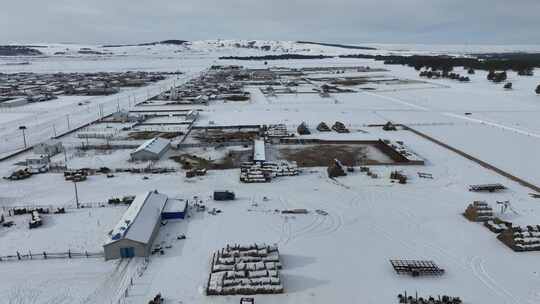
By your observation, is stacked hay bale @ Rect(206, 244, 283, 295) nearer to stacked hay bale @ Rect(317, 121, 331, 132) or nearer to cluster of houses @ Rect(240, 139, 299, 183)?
cluster of houses @ Rect(240, 139, 299, 183)

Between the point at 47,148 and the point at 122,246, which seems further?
the point at 47,148

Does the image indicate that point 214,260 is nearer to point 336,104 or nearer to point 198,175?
point 198,175

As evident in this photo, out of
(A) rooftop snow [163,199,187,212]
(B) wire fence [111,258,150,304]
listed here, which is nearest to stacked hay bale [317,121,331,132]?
(A) rooftop snow [163,199,187,212]

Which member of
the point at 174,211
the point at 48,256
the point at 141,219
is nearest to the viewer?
the point at 48,256

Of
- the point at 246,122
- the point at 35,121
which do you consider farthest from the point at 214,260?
the point at 35,121

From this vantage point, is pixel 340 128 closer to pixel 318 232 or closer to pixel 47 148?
pixel 318 232

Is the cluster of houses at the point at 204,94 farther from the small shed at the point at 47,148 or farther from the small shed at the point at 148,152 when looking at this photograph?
the small shed at the point at 148,152

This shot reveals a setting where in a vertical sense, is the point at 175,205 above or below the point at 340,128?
below

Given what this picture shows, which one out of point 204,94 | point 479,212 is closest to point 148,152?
point 479,212
